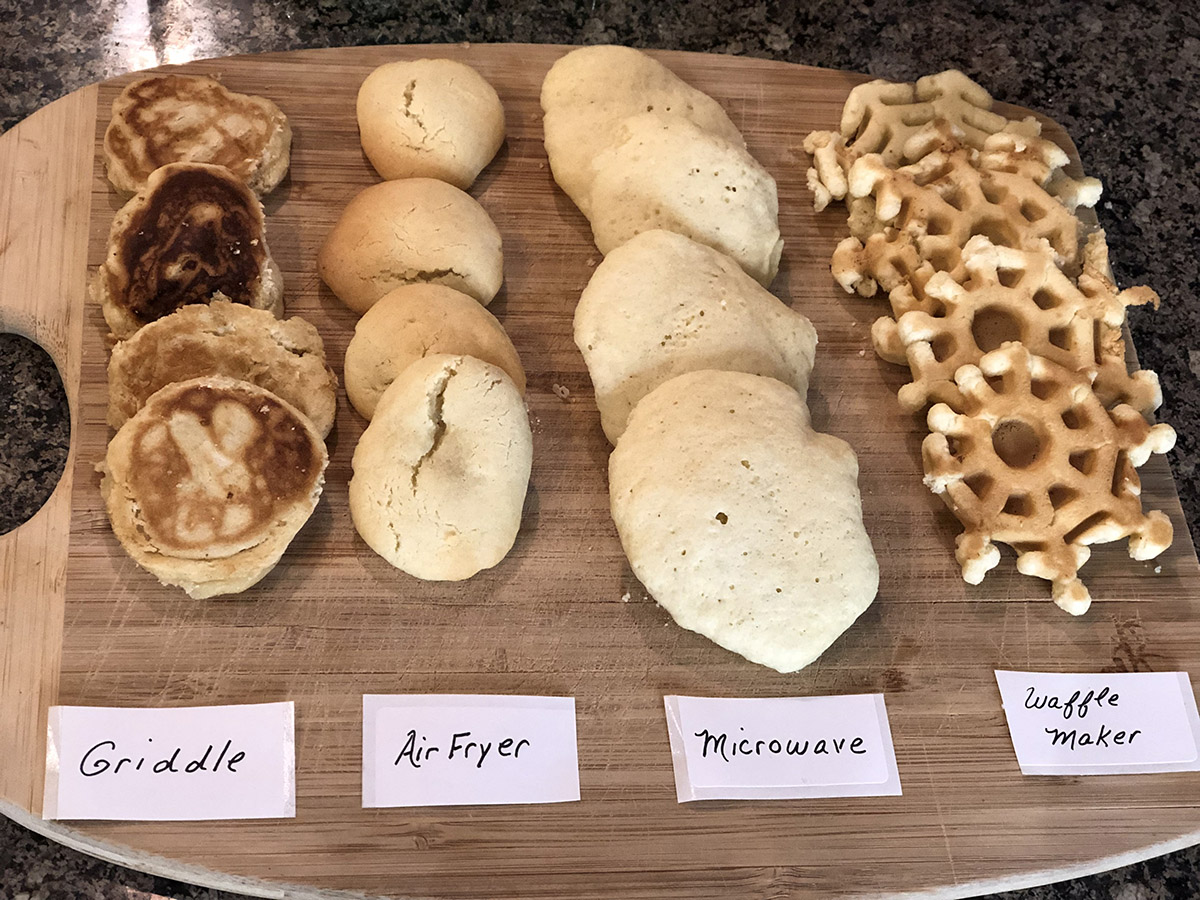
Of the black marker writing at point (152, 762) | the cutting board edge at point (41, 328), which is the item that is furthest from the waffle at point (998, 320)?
the cutting board edge at point (41, 328)

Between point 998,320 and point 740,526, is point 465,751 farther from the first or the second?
point 998,320

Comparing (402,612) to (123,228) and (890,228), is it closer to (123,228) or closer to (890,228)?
(123,228)

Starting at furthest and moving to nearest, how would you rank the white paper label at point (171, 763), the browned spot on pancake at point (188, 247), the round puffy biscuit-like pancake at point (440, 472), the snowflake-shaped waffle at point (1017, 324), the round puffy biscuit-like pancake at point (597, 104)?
the round puffy biscuit-like pancake at point (597, 104)
the snowflake-shaped waffle at point (1017, 324)
the browned spot on pancake at point (188, 247)
the round puffy biscuit-like pancake at point (440, 472)
the white paper label at point (171, 763)

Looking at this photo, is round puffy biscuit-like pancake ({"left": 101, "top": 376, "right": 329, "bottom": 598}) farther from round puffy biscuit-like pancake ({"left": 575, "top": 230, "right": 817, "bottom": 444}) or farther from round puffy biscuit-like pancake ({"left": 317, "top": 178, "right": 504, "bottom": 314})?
round puffy biscuit-like pancake ({"left": 575, "top": 230, "right": 817, "bottom": 444})

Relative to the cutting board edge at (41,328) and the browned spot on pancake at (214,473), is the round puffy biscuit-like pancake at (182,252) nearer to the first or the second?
the cutting board edge at (41,328)

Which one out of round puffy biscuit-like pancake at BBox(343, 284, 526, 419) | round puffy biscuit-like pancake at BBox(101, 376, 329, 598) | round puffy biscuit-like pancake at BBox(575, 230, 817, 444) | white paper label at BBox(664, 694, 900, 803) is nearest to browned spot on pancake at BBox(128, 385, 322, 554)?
round puffy biscuit-like pancake at BBox(101, 376, 329, 598)

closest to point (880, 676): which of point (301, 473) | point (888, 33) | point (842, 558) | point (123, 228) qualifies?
point (842, 558)
